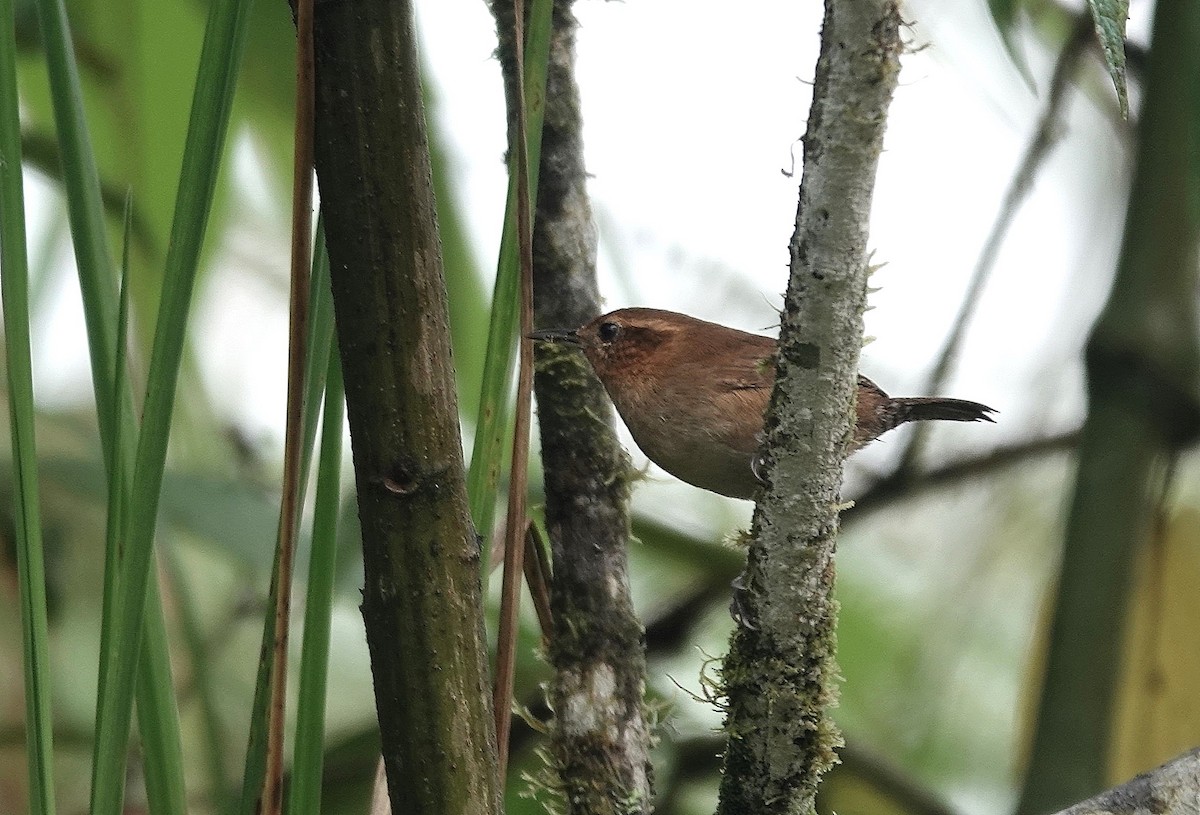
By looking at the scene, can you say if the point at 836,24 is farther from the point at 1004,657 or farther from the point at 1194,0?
the point at 1004,657

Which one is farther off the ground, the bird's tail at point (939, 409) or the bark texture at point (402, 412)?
the bird's tail at point (939, 409)

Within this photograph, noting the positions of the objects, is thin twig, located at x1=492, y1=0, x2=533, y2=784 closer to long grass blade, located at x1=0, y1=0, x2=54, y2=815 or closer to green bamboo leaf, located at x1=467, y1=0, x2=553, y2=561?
green bamboo leaf, located at x1=467, y1=0, x2=553, y2=561

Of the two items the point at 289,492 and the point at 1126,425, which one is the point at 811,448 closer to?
the point at 289,492

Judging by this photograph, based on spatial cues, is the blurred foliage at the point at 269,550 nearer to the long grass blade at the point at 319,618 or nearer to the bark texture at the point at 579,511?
the bark texture at the point at 579,511

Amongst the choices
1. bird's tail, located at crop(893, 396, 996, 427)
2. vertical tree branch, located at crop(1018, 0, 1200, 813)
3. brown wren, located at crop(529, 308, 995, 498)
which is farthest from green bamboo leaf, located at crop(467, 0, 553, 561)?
bird's tail, located at crop(893, 396, 996, 427)

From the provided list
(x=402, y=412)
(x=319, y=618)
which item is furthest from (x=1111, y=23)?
(x=319, y=618)

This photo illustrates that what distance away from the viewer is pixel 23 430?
1224mm

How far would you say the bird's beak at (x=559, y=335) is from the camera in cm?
258

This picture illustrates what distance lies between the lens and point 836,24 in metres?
1.25

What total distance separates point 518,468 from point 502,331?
176mm

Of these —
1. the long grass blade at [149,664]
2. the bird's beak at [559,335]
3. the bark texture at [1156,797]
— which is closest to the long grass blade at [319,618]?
the long grass blade at [149,664]

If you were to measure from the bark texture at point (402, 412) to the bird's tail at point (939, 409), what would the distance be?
205 centimetres

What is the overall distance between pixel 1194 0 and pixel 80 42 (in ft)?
7.57

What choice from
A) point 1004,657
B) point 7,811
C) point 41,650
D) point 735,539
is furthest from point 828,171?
point 1004,657
